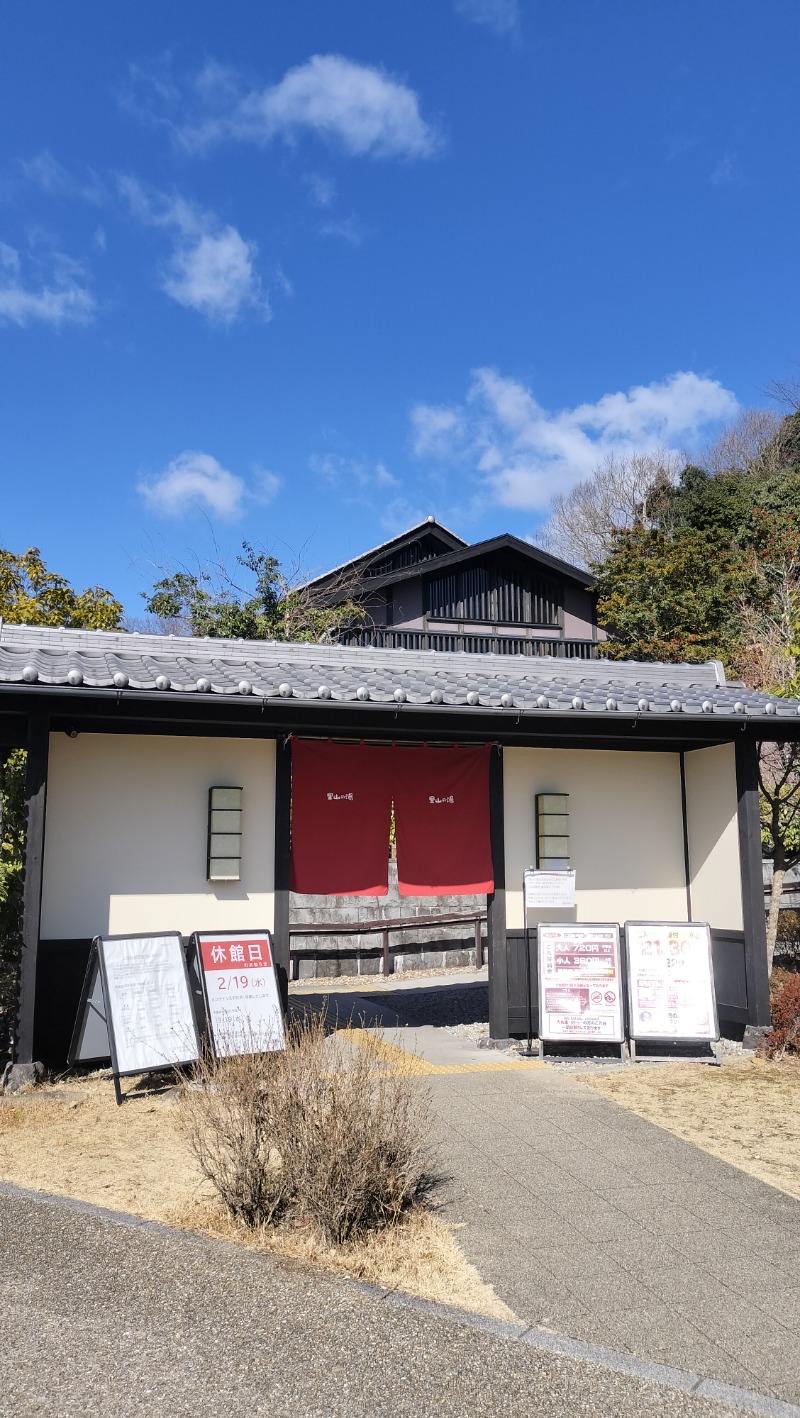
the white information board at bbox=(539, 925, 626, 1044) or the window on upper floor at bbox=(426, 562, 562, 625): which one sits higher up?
the window on upper floor at bbox=(426, 562, 562, 625)

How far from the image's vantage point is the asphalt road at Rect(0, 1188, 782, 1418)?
3.24m

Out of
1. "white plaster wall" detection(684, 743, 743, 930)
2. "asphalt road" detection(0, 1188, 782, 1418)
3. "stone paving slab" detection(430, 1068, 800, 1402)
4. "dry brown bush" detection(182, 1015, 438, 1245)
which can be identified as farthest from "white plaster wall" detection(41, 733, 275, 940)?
"white plaster wall" detection(684, 743, 743, 930)

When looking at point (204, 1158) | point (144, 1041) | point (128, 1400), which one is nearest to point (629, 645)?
point (144, 1041)

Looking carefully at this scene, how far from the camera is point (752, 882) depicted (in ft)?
30.2

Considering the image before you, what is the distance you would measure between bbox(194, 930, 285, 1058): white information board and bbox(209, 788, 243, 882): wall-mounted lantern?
55 centimetres

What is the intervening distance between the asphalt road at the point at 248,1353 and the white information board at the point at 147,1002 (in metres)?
2.90

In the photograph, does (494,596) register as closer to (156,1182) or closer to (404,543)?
(404,543)

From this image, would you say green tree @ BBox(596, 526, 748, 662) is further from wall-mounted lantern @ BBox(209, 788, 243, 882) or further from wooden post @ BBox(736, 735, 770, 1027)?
wall-mounted lantern @ BBox(209, 788, 243, 882)

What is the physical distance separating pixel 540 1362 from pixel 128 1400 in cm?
144

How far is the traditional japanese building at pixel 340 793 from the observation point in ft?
26.0

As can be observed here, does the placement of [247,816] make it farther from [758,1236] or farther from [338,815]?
[758,1236]

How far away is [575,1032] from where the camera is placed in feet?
28.0

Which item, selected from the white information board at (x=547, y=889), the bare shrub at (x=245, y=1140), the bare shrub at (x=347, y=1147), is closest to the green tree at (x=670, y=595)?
the white information board at (x=547, y=889)

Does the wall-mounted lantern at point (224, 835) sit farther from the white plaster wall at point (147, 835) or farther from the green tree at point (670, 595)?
the green tree at point (670, 595)
